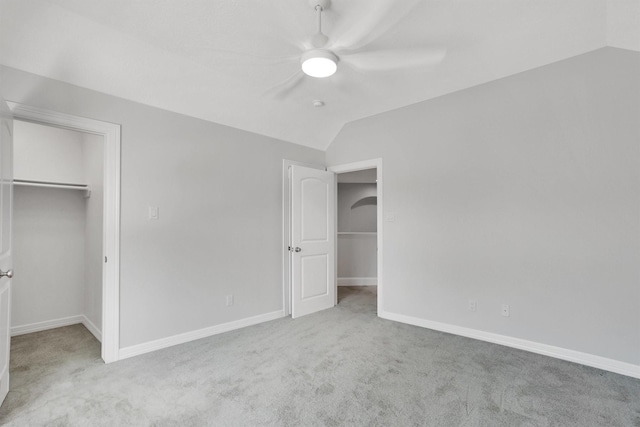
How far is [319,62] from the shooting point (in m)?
2.17

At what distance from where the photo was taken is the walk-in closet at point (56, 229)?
3.32 m

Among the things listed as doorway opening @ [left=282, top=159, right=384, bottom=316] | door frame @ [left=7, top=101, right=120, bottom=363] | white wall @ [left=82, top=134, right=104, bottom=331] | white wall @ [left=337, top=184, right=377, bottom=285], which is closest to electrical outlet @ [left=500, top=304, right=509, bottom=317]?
doorway opening @ [left=282, top=159, right=384, bottom=316]

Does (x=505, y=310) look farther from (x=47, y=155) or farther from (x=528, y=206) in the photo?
(x=47, y=155)

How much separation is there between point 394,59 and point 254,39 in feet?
4.02

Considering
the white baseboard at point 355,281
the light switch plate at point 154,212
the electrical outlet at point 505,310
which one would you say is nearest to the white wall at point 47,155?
the light switch plate at point 154,212

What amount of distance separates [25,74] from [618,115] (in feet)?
15.2

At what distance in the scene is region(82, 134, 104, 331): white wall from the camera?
3.19 m

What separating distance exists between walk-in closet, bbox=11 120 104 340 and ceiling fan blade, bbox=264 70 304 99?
1896 millimetres

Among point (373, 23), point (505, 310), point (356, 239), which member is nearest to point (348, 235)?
point (356, 239)

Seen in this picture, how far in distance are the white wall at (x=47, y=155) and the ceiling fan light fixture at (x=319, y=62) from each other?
3063mm

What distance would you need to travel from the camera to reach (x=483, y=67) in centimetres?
284

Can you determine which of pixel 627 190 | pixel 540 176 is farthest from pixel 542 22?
pixel 627 190

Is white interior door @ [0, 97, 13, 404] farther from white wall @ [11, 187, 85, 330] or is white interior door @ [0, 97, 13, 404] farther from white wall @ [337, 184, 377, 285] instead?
white wall @ [337, 184, 377, 285]

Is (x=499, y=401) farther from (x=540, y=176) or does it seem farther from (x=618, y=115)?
(x=618, y=115)
